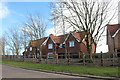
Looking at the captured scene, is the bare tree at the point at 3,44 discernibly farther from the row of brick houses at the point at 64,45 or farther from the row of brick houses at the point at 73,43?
the row of brick houses at the point at 64,45

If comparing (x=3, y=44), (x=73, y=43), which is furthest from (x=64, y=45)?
(x=3, y=44)

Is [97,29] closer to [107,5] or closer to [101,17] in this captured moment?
[101,17]

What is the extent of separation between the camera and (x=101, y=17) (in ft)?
59.1

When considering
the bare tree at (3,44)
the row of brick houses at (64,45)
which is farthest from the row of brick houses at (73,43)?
the bare tree at (3,44)

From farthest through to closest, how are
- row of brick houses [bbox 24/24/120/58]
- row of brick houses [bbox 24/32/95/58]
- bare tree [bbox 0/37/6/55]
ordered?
bare tree [bbox 0/37/6/55]
row of brick houses [bbox 24/32/95/58]
row of brick houses [bbox 24/24/120/58]

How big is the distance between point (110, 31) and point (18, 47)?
98.5 ft

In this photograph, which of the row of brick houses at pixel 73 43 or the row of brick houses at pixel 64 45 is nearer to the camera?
the row of brick houses at pixel 73 43

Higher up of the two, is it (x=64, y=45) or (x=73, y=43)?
(x=73, y=43)

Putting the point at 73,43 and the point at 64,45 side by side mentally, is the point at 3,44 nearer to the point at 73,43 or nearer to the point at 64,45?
the point at 64,45

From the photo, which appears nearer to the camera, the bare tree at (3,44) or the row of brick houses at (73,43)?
the row of brick houses at (73,43)

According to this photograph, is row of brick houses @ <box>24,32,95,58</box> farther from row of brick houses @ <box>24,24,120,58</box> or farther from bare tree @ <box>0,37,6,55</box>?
bare tree @ <box>0,37,6,55</box>

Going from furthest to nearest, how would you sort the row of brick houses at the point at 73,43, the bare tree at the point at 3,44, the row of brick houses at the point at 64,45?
the bare tree at the point at 3,44 → the row of brick houses at the point at 64,45 → the row of brick houses at the point at 73,43

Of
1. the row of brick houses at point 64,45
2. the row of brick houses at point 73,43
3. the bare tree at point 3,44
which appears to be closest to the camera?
the row of brick houses at point 73,43

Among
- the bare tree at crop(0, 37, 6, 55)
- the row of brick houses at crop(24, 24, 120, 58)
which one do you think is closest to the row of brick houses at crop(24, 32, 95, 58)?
the row of brick houses at crop(24, 24, 120, 58)
